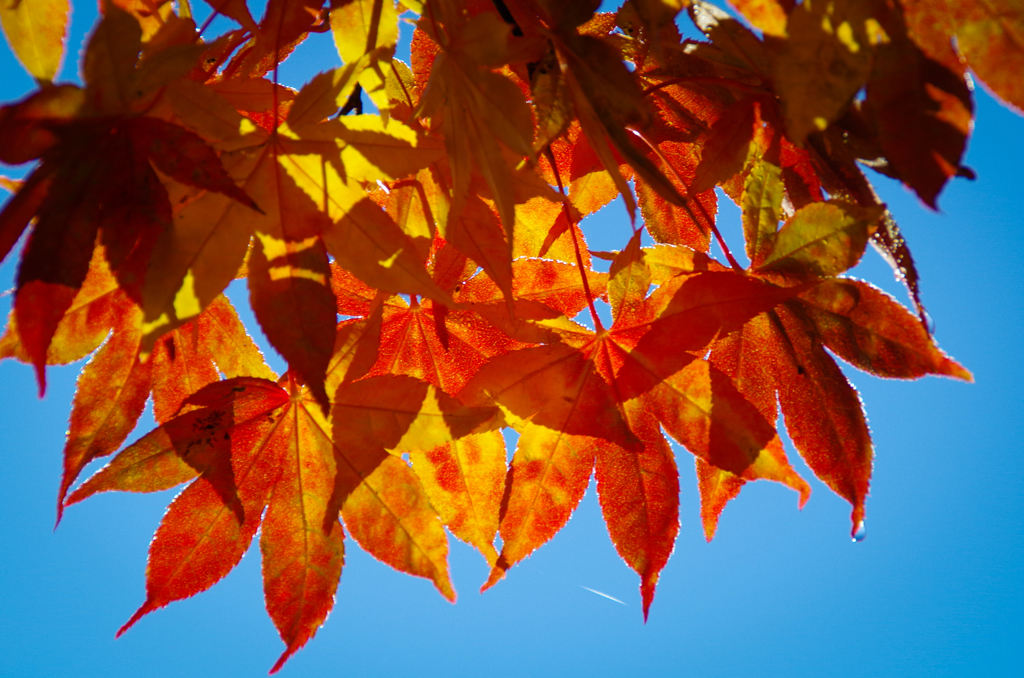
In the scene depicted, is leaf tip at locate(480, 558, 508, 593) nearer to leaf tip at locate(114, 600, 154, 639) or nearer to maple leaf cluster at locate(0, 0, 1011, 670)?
maple leaf cluster at locate(0, 0, 1011, 670)

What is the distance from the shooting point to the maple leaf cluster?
44 cm

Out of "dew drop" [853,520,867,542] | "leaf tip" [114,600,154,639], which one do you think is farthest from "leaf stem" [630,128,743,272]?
"leaf tip" [114,600,154,639]

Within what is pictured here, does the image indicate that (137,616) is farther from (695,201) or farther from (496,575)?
(695,201)

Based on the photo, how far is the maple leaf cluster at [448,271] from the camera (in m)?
0.44

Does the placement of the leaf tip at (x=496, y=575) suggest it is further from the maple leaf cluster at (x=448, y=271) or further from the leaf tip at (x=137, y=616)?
the leaf tip at (x=137, y=616)

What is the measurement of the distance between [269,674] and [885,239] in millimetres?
660

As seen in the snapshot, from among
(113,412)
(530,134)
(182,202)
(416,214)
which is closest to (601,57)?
(530,134)

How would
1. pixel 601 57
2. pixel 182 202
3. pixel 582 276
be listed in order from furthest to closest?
pixel 582 276, pixel 182 202, pixel 601 57

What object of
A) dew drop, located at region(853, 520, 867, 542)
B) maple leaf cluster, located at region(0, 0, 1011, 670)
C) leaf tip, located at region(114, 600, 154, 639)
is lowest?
leaf tip, located at region(114, 600, 154, 639)

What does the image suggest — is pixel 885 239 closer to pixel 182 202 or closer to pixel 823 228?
pixel 823 228

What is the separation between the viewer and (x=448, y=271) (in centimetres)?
64

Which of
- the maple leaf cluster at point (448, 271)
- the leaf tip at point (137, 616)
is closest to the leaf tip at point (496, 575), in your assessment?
the maple leaf cluster at point (448, 271)

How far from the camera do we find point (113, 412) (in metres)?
0.62

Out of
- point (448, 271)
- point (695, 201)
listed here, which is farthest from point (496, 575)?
point (695, 201)
